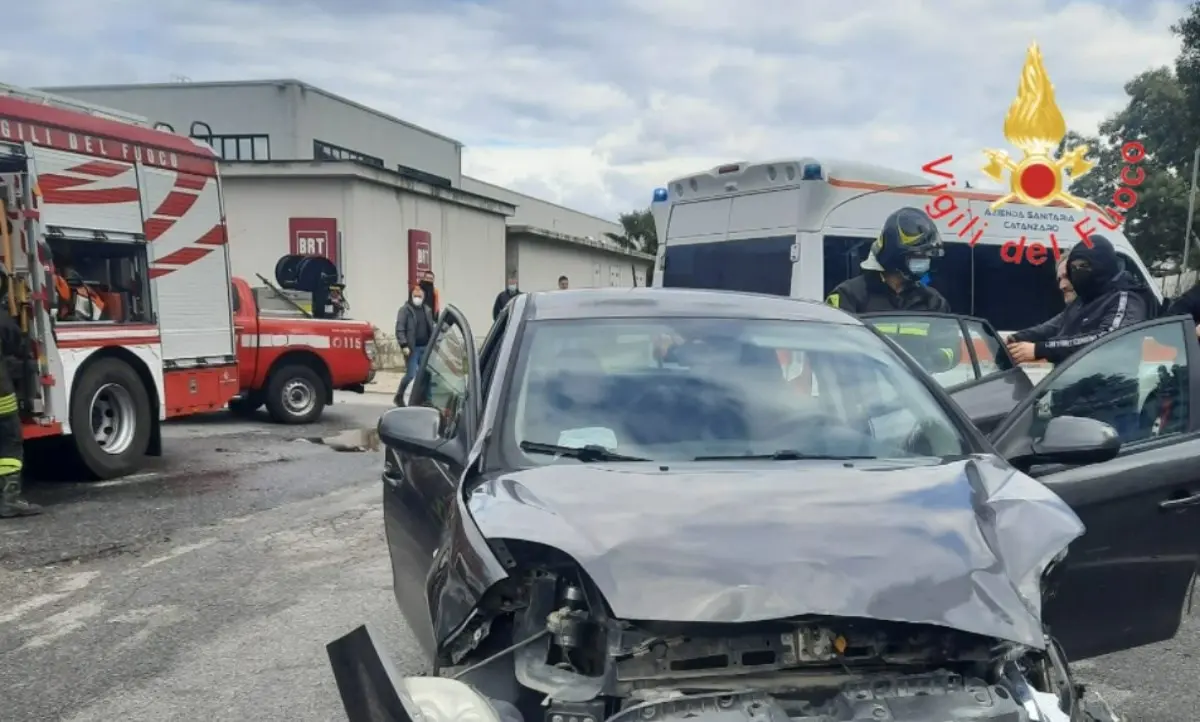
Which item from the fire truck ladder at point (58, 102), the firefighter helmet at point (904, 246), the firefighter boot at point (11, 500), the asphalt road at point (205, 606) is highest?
the fire truck ladder at point (58, 102)

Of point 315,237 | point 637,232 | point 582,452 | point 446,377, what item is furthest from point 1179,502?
point 637,232

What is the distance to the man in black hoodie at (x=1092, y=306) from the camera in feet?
17.8

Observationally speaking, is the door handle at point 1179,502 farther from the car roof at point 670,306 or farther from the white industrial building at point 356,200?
the white industrial building at point 356,200

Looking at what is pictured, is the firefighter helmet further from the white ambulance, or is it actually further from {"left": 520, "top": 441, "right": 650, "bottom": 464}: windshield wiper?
{"left": 520, "top": 441, "right": 650, "bottom": 464}: windshield wiper

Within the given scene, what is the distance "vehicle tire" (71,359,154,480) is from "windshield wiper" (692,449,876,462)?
285 inches

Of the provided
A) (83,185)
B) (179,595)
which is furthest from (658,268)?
(179,595)

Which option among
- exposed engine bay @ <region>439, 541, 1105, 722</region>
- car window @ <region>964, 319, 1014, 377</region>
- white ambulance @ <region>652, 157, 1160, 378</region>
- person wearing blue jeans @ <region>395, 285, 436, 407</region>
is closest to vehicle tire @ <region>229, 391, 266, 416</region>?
person wearing blue jeans @ <region>395, 285, 436, 407</region>

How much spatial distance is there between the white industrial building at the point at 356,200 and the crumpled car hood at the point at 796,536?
12135 mm

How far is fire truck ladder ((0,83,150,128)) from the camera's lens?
338 inches

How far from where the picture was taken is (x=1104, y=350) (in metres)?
4.08

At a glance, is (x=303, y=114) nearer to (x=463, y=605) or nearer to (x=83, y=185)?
(x=83, y=185)

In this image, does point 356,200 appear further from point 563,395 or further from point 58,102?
point 563,395

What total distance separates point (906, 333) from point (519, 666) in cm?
354

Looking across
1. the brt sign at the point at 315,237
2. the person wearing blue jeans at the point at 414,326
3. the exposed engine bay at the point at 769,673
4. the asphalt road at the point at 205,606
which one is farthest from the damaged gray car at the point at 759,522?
the brt sign at the point at 315,237
